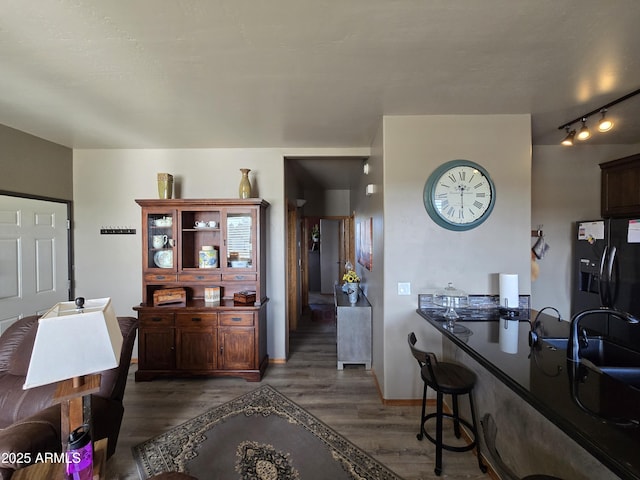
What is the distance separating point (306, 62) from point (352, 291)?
267 cm

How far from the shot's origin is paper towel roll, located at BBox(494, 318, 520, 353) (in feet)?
5.31

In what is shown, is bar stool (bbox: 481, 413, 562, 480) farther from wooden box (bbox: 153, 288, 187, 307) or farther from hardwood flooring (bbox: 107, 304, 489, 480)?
wooden box (bbox: 153, 288, 187, 307)

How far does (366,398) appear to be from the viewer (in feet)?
9.09

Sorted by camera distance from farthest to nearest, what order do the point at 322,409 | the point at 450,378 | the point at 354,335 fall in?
the point at 354,335 < the point at 322,409 < the point at 450,378

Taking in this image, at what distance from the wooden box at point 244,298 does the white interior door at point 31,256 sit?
6.81 feet

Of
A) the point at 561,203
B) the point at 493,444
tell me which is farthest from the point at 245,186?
the point at 561,203

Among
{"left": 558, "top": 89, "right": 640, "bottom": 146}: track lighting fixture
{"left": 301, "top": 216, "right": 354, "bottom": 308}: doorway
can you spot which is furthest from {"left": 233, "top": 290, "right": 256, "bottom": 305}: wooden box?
{"left": 301, "top": 216, "right": 354, "bottom": 308}: doorway

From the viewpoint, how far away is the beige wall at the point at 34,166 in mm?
2812

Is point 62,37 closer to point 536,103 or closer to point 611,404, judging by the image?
point 611,404

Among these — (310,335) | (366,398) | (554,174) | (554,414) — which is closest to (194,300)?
(310,335)

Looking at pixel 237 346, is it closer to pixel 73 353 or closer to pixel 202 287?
pixel 202 287

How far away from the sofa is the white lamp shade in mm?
486

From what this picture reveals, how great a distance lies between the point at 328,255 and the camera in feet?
26.8

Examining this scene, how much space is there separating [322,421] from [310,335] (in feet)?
7.04
